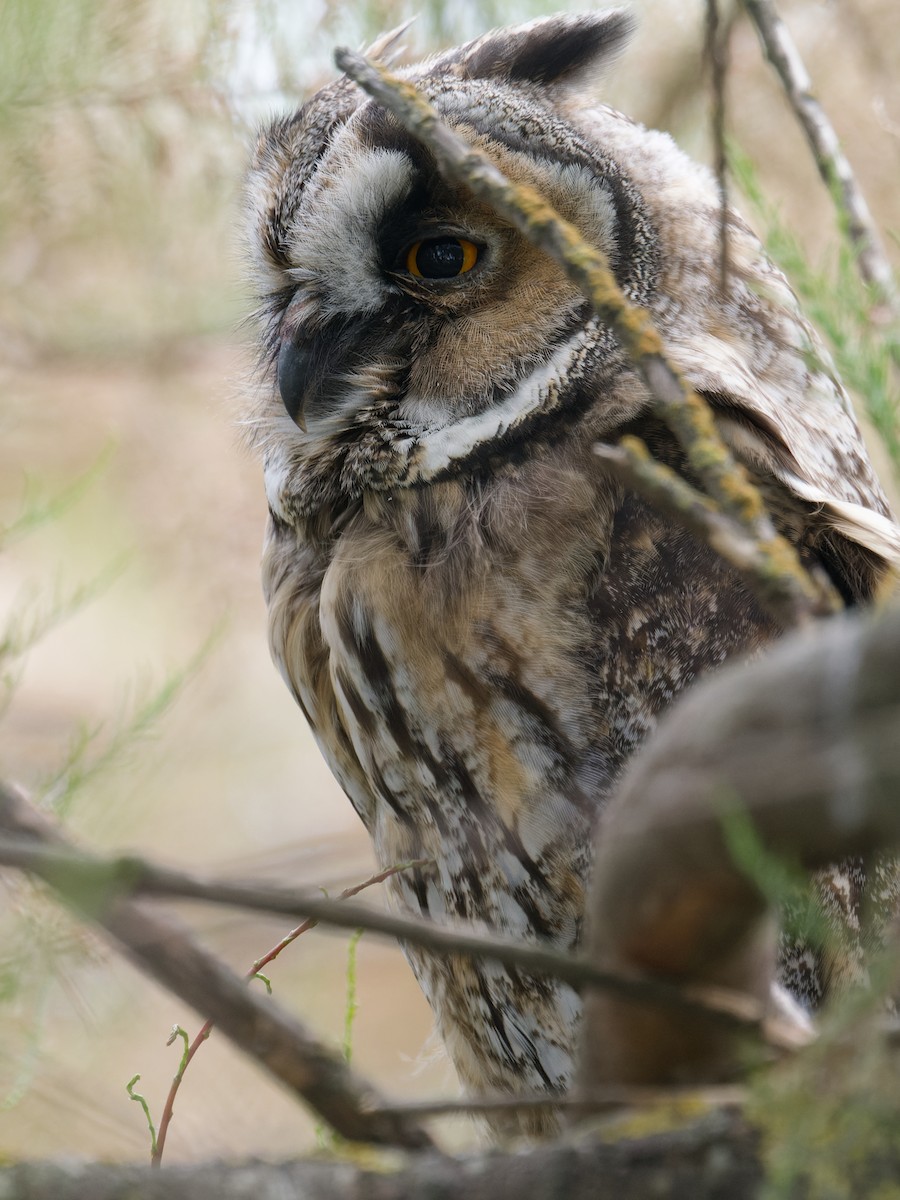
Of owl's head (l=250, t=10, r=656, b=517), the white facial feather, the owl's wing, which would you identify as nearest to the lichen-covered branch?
the owl's wing

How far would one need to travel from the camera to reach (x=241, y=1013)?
34.7 inches

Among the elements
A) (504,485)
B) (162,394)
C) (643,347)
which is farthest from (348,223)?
(162,394)

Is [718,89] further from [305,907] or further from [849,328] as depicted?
[305,907]

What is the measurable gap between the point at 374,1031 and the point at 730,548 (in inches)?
214

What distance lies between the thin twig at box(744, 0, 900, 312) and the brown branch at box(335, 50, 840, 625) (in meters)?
0.41

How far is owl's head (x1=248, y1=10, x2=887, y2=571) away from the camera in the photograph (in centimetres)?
182

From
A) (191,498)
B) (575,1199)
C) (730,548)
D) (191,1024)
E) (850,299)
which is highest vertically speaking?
(191,498)

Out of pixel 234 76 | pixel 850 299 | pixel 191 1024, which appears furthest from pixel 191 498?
pixel 850 299

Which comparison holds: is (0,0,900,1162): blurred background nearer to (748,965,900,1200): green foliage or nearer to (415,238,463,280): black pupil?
(415,238,463,280): black pupil

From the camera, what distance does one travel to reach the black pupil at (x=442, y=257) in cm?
186

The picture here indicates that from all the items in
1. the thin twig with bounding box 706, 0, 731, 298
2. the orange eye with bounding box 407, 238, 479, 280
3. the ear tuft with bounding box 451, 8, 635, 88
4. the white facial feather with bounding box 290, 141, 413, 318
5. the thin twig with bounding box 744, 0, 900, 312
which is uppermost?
the ear tuft with bounding box 451, 8, 635, 88

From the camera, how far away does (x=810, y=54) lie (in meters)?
3.54

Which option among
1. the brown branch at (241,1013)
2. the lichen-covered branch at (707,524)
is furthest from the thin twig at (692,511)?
the brown branch at (241,1013)

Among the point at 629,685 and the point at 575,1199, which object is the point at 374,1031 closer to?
the point at 629,685
